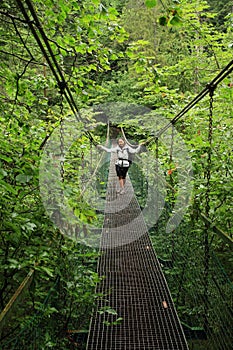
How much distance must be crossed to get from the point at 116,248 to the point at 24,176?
2152 millimetres

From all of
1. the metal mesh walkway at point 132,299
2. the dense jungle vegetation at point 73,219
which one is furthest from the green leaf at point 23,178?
the metal mesh walkway at point 132,299

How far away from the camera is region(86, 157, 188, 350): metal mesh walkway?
5.63 ft

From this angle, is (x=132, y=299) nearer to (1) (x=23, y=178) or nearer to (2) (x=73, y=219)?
(2) (x=73, y=219)

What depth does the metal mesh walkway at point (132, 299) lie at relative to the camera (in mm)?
1717

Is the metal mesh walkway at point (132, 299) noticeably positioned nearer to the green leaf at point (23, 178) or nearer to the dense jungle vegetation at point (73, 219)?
the dense jungle vegetation at point (73, 219)

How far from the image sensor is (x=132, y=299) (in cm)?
213

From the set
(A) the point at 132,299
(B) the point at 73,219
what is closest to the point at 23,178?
(B) the point at 73,219

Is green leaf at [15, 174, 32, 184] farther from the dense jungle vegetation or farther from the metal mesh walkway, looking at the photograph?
the metal mesh walkway

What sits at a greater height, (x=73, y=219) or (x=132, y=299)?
(x=73, y=219)

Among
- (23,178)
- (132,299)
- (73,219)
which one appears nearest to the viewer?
(23,178)

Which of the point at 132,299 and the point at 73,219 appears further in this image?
the point at 132,299

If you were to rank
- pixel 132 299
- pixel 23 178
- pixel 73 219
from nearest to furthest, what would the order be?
pixel 23 178, pixel 73 219, pixel 132 299

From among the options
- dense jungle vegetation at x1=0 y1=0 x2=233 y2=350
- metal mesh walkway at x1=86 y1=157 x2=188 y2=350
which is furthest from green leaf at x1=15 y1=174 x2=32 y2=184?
metal mesh walkway at x1=86 y1=157 x2=188 y2=350

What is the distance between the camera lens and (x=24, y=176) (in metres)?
0.94
